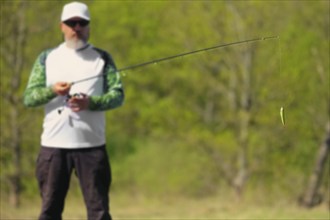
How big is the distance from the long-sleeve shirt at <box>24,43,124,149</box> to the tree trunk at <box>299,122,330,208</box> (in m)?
16.5

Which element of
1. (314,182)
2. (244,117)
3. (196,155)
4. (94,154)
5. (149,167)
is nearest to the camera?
(94,154)

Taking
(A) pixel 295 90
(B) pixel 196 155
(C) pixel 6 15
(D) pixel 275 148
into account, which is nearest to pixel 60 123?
(C) pixel 6 15

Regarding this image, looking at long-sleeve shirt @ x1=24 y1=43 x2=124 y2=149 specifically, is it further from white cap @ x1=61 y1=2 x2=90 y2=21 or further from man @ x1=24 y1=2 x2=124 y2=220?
white cap @ x1=61 y1=2 x2=90 y2=21

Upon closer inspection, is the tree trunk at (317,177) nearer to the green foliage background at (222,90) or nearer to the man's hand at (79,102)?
the green foliage background at (222,90)

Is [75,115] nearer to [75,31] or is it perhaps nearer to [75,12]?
[75,31]

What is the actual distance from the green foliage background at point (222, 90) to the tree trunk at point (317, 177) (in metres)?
0.59

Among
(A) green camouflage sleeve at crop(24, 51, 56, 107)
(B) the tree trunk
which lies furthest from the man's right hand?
(B) the tree trunk

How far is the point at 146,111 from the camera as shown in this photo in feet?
94.5

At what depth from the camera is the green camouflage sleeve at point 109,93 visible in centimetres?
622

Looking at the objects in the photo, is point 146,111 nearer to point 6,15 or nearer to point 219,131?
point 219,131

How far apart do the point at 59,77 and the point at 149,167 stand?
26282 mm

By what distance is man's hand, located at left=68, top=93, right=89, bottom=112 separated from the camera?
20.2 ft

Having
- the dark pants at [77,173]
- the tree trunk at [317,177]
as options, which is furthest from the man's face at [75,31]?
the tree trunk at [317,177]

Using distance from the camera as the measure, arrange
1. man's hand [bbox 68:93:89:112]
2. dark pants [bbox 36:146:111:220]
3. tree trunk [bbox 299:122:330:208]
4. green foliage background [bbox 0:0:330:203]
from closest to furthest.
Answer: man's hand [bbox 68:93:89:112], dark pants [bbox 36:146:111:220], green foliage background [bbox 0:0:330:203], tree trunk [bbox 299:122:330:208]
